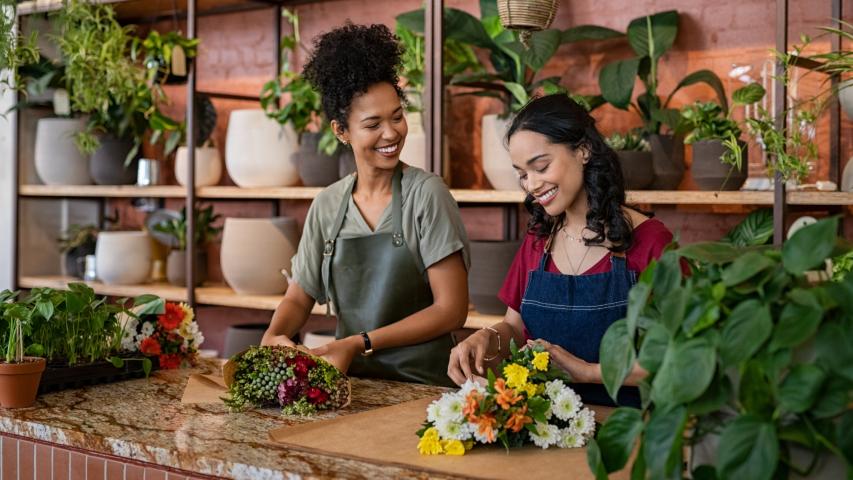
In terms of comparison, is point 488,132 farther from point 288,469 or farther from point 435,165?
point 288,469

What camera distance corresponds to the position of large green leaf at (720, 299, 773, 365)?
129 cm

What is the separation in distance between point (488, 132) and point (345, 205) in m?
1.24

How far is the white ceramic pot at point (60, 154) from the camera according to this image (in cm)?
512

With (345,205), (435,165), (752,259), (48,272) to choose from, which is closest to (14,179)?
(48,272)

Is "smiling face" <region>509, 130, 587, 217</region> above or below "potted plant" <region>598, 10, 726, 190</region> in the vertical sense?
below

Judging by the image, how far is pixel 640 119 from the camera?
407cm

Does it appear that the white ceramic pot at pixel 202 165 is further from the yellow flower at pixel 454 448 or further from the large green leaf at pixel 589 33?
the yellow flower at pixel 454 448

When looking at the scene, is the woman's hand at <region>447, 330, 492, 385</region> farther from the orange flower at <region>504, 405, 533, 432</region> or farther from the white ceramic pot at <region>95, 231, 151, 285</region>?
the white ceramic pot at <region>95, 231, 151, 285</region>

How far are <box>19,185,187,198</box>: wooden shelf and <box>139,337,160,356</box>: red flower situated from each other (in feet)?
7.04

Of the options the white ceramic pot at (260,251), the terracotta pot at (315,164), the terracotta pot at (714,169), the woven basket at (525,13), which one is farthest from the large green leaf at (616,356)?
the white ceramic pot at (260,251)

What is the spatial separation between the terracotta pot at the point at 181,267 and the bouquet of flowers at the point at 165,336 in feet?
6.90

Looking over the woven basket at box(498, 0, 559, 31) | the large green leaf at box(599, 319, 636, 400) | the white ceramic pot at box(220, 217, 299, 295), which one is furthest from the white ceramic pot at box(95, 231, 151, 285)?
the large green leaf at box(599, 319, 636, 400)

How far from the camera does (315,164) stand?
4.37 metres

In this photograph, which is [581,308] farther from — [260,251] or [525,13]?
[260,251]
